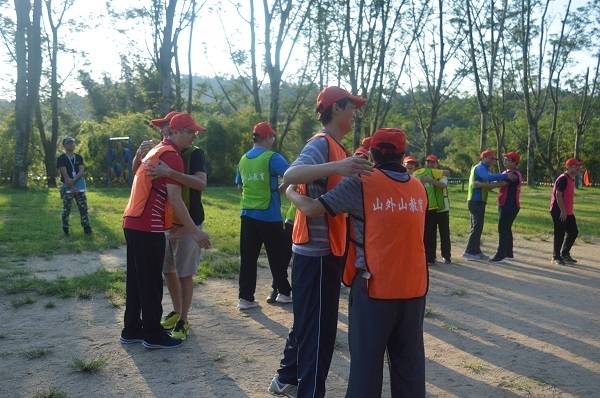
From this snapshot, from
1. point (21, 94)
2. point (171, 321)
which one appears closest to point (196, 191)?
point (171, 321)

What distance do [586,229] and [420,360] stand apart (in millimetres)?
13536

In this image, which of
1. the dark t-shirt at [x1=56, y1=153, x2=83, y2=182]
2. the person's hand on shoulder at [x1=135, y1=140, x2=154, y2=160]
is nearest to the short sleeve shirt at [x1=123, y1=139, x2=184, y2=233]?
the person's hand on shoulder at [x1=135, y1=140, x2=154, y2=160]

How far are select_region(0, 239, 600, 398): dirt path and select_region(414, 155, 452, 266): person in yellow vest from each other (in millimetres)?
1678

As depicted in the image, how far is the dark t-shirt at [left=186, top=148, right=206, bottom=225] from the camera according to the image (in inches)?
197

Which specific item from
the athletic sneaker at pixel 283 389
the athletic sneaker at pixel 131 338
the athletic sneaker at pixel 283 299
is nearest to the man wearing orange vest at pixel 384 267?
the athletic sneaker at pixel 283 389

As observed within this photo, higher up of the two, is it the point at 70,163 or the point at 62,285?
the point at 70,163

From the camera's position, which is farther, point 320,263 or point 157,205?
point 157,205

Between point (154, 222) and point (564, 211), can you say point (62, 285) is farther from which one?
point (564, 211)

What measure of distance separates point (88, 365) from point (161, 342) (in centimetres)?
71

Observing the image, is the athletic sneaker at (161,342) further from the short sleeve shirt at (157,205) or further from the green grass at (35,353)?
the short sleeve shirt at (157,205)

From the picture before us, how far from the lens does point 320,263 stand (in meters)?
3.43

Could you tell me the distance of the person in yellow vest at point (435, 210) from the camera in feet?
30.3

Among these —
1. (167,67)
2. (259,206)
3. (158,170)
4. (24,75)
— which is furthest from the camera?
(24,75)

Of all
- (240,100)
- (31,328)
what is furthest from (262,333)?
(240,100)
